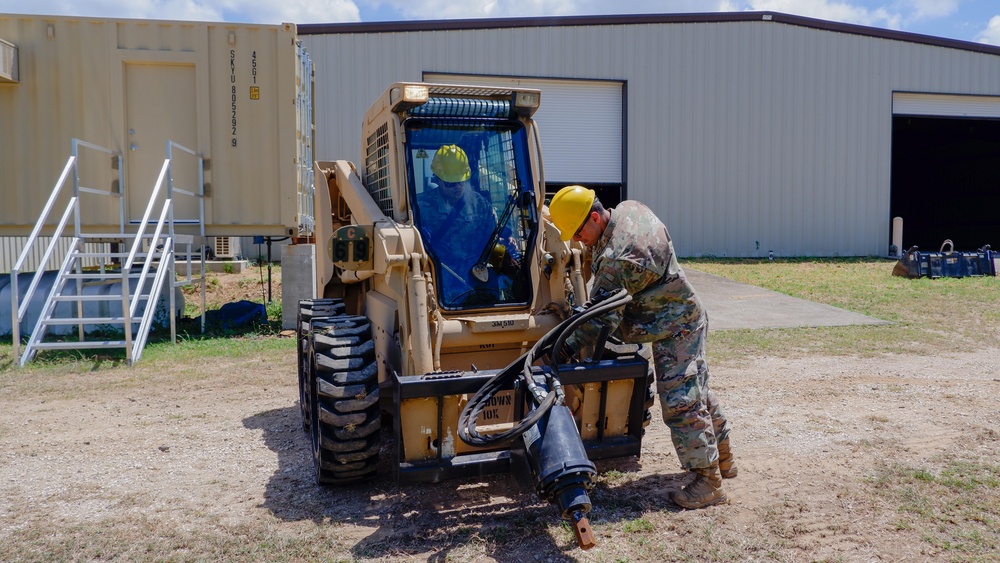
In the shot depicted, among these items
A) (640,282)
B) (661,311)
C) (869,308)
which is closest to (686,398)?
(661,311)

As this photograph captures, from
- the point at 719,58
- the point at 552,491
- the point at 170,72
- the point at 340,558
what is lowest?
the point at 340,558

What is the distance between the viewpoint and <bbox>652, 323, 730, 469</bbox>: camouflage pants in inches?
170

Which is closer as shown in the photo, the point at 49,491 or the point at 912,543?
the point at 912,543

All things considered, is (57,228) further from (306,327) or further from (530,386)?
(530,386)

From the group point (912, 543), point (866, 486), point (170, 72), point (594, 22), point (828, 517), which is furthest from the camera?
point (594, 22)

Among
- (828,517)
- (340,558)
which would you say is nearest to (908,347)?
(828,517)

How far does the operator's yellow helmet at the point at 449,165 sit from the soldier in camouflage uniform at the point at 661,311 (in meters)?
0.85

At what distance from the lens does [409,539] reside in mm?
3979

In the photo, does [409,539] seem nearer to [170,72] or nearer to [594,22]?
[170,72]

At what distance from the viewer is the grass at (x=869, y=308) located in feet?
31.3

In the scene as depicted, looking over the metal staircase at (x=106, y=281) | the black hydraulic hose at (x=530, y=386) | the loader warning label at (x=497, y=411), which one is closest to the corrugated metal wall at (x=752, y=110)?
the metal staircase at (x=106, y=281)

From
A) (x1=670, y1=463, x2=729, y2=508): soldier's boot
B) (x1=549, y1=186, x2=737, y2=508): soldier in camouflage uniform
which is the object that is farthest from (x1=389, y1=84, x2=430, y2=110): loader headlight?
(x1=670, y1=463, x2=729, y2=508): soldier's boot

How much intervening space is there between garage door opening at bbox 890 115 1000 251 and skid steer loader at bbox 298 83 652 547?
80.7 ft

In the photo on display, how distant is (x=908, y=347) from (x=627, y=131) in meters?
11.2
